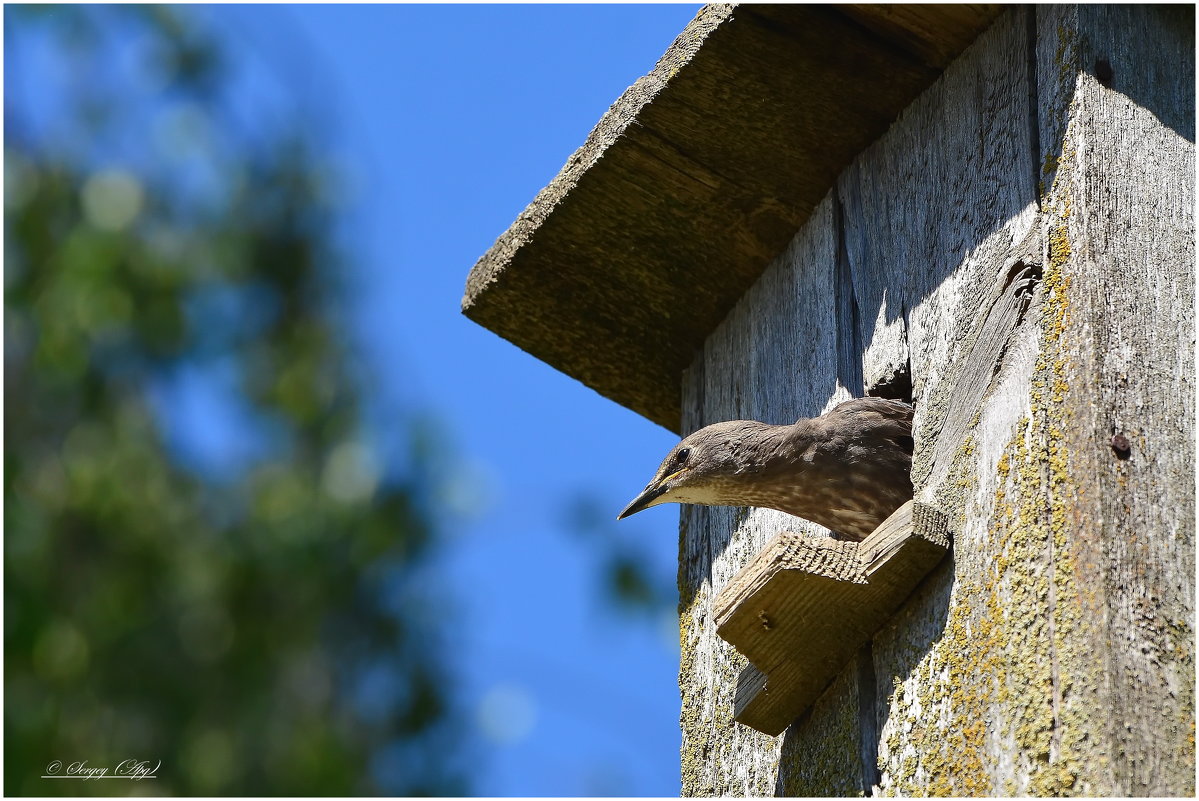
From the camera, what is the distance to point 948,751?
207cm

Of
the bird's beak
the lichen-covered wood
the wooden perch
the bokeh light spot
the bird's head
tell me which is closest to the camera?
the lichen-covered wood

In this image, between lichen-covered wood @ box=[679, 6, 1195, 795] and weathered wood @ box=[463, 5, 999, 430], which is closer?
lichen-covered wood @ box=[679, 6, 1195, 795]

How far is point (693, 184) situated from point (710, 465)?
1.97 ft

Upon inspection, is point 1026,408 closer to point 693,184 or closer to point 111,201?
point 693,184

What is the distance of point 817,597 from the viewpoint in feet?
7.52

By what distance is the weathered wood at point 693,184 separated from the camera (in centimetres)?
278

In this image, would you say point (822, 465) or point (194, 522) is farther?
point (194, 522)

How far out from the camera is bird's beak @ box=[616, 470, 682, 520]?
3.20 m

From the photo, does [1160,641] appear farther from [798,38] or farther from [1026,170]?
[798,38]

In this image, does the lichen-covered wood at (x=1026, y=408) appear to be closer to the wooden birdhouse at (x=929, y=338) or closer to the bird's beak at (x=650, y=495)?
the wooden birdhouse at (x=929, y=338)

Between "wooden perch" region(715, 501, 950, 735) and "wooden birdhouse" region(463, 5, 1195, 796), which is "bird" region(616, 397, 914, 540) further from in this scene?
"wooden perch" region(715, 501, 950, 735)

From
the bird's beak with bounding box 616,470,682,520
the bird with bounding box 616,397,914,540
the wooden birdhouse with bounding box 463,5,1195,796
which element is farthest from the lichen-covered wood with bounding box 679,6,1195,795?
the bird's beak with bounding box 616,470,682,520

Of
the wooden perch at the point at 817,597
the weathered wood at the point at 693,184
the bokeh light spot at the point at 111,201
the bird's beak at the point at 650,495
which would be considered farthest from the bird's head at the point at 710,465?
the bokeh light spot at the point at 111,201

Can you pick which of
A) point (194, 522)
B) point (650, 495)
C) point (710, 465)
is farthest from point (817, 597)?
point (194, 522)
